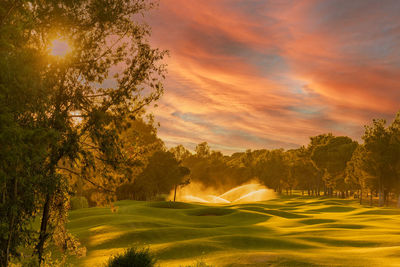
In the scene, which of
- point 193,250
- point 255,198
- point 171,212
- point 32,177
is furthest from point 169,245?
point 255,198

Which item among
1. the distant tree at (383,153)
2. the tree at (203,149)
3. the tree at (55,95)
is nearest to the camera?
the tree at (55,95)

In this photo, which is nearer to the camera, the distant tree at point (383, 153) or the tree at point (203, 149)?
the distant tree at point (383, 153)

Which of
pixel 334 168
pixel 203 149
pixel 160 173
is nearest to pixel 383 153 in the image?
pixel 334 168

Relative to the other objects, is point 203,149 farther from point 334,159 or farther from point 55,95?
point 55,95

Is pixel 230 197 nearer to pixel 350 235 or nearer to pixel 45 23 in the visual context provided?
pixel 350 235

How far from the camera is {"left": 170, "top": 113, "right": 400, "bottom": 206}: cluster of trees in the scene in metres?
70.9

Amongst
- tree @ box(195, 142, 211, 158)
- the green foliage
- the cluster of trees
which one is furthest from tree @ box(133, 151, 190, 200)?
tree @ box(195, 142, 211, 158)

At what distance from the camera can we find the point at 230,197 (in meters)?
118

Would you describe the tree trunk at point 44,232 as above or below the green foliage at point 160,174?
below

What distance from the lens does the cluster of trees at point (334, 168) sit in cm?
7094

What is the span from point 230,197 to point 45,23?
109m

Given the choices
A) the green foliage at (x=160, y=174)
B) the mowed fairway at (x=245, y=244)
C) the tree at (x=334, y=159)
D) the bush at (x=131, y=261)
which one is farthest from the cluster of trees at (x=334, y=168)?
the bush at (x=131, y=261)

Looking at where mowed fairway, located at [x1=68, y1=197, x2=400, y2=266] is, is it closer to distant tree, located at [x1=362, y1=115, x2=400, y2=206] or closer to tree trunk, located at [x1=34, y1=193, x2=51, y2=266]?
tree trunk, located at [x1=34, y1=193, x2=51, y2=266]

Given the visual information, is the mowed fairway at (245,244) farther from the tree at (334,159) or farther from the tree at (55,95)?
the tree at (334,159)
